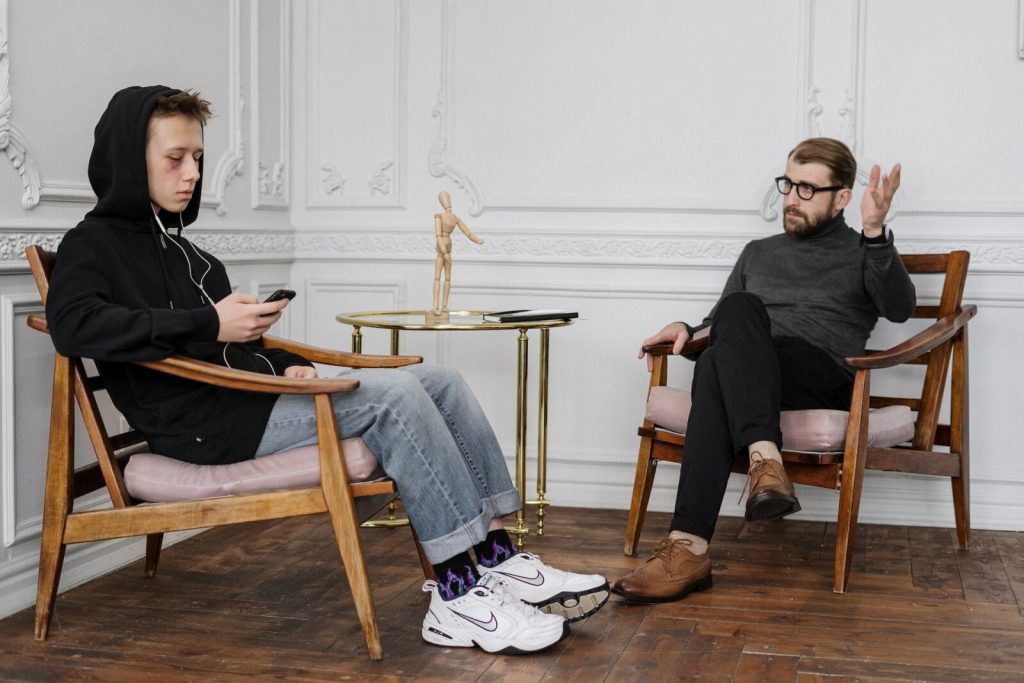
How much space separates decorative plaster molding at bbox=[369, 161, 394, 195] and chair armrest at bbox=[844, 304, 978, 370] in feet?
5.80

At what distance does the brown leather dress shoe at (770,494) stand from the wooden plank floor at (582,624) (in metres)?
0.24

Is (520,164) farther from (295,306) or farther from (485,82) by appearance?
(295,306)

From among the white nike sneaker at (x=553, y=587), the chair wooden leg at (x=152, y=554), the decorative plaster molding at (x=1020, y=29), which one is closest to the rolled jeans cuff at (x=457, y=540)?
the white nike sneaker at (x=553, y=587)

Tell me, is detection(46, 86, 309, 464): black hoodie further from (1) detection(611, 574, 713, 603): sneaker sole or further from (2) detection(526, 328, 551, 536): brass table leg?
(2) detection(526, 328, 551, 536): brass table leg

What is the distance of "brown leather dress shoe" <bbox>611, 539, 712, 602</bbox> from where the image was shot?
270 cm

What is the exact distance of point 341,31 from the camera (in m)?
4.03

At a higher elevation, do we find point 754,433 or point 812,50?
point 812,50

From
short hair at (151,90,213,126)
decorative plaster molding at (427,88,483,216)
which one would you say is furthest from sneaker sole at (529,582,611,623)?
decorative plaster molding at (427,88,483,216)

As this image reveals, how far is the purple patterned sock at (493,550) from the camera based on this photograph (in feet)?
8.19

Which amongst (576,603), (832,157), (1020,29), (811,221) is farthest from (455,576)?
(1020,29)

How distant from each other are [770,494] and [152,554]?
5.11 ft

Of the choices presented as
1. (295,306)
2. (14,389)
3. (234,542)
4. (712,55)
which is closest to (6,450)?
(14,389)

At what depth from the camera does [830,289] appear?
324cm

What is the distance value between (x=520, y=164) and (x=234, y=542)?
1.57 meters
